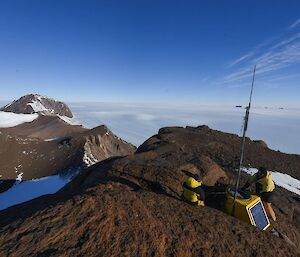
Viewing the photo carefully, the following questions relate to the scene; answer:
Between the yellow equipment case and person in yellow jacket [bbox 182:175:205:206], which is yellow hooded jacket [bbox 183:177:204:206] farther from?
the yellow equipment case

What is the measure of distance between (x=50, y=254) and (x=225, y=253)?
162 inches

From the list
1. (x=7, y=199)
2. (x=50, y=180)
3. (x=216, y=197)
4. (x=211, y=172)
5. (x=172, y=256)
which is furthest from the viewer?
(x=50, y=180)

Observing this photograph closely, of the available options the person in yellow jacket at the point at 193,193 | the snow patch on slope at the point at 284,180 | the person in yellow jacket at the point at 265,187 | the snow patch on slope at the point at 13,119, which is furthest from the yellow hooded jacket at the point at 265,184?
the snow patch on slope at the point at 13,119

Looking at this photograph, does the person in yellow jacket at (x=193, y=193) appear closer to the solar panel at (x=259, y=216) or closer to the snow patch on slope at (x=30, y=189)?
the solar panel at (x=259, y=216)

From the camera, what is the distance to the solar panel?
30.4ft

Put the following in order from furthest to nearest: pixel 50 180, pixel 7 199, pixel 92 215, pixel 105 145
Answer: pixel 105 145
pixel 50 180
pixel 7 199
pixel 92 215

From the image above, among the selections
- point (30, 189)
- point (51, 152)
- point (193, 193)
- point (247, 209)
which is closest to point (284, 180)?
point (247, 209)

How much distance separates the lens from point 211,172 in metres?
14.0

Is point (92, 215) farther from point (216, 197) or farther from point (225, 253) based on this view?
point (216, 197)

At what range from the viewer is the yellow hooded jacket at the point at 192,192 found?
933cm

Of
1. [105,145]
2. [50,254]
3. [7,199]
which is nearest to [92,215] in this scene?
[50,254]

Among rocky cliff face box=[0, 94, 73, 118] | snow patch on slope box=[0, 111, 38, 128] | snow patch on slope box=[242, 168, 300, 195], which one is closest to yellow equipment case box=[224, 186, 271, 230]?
snow patch on slope box=[242, 168, 300, 195]

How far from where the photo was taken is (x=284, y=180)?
20.7 metres

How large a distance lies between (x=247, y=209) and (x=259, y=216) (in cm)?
74
